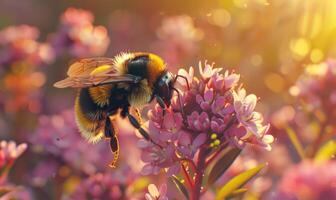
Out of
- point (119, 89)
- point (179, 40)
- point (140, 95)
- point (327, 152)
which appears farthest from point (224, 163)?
point (179, 40)

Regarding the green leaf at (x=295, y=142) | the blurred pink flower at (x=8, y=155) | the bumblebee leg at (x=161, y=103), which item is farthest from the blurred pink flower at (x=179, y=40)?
the bumblebee leg at (x=161, y=103)

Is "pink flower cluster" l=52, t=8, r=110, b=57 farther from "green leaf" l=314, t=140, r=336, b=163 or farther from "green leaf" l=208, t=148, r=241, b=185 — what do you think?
"green leaf" l=208, t=148, r=241, b=185

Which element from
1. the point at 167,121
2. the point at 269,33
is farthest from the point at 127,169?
the point at 269,33

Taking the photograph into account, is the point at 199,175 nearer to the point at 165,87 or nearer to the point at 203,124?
the point at 203,124

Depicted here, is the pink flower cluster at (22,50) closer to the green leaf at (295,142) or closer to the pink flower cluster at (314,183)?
the green leaf at (295,142)

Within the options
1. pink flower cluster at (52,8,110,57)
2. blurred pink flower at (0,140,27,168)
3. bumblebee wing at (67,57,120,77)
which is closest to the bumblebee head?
bumblebee wing at (67,57,120,77)

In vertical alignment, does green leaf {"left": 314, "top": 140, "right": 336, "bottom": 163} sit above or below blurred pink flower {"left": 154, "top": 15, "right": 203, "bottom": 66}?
above

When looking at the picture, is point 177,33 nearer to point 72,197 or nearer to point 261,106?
point 261,106
